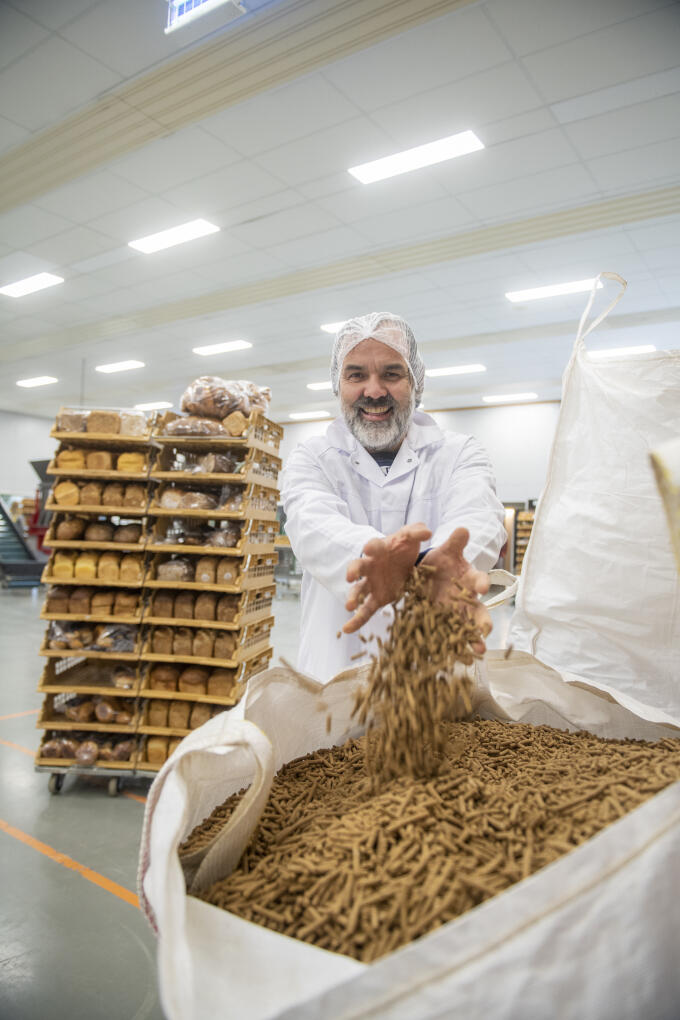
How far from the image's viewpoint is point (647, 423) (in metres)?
1.55

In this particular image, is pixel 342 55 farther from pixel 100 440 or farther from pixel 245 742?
pixel 245 742

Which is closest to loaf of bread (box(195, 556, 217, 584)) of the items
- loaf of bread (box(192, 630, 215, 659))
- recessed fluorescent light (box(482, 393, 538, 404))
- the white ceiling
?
loaf of bread (box(192, 630, 215, 659))

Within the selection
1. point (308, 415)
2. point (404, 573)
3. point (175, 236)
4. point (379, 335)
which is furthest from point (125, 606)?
point (308, 415)

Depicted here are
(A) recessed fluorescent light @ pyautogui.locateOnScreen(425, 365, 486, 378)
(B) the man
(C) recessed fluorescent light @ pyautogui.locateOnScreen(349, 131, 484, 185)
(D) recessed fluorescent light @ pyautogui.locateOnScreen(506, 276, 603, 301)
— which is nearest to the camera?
(B) the man

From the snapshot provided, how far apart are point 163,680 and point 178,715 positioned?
211mm

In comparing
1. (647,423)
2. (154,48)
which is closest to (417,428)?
(647,423)

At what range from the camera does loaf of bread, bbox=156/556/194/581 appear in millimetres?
3508

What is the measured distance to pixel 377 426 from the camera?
189 centimetres

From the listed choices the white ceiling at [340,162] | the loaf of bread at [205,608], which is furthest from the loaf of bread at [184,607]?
the white ceiling at [340,162]

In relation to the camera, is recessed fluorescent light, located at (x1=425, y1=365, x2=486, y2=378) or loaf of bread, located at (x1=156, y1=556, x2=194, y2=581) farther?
recessed fluorescent light, located at (x1=425, y1=365, x2=486, y2=378)

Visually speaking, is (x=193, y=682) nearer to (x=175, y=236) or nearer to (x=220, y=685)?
(x=220, y=685)

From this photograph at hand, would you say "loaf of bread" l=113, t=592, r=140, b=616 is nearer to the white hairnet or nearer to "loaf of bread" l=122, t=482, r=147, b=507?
"loaf of bread" l=122, t=482, r=147, b=507

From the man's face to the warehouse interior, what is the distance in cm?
116

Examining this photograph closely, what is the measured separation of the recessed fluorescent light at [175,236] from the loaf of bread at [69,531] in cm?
394
